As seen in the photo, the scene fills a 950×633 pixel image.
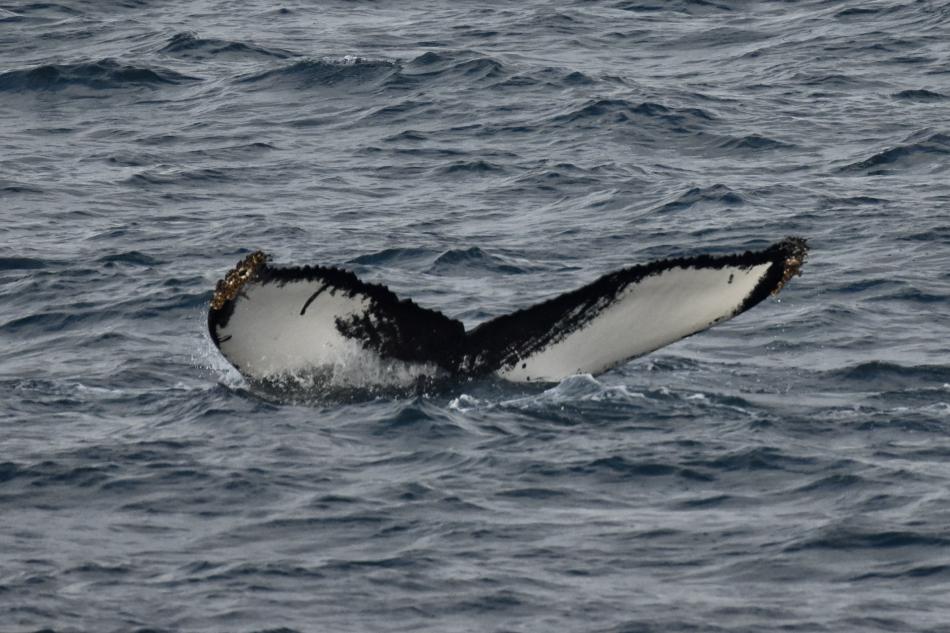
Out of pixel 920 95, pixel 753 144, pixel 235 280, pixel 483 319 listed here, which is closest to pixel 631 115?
pixel 753 144

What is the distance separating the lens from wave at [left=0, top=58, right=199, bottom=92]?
2889 cm

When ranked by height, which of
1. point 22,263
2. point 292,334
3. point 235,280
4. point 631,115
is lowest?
point 22,263

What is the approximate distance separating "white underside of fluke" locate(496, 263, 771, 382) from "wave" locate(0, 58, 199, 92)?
61.0 feet

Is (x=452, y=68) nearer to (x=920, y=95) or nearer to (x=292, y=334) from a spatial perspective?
(x=920, y=95)

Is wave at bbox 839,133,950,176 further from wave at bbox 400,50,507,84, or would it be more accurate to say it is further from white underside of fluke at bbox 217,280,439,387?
white underside of fluke at bbox 217,280,439,387

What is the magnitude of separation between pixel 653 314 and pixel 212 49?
2209 cm

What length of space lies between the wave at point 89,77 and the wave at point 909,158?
37.3 ft

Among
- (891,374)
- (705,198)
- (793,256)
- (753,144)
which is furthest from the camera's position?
(753,144)

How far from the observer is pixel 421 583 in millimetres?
10336

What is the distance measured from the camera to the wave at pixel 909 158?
22.6 meters

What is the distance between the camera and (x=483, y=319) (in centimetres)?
1677

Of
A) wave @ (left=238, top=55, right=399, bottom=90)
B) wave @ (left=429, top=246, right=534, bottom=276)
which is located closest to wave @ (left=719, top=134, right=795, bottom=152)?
wave @ (left=429, top=246, right=534, bottom=276)

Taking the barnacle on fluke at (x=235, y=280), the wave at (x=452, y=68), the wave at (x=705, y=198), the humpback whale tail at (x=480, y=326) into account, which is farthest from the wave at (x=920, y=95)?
the barnacle on fluke at (x=235, y=280)

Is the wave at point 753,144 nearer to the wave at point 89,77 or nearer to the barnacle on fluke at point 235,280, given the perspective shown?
the wave at point 89,77
